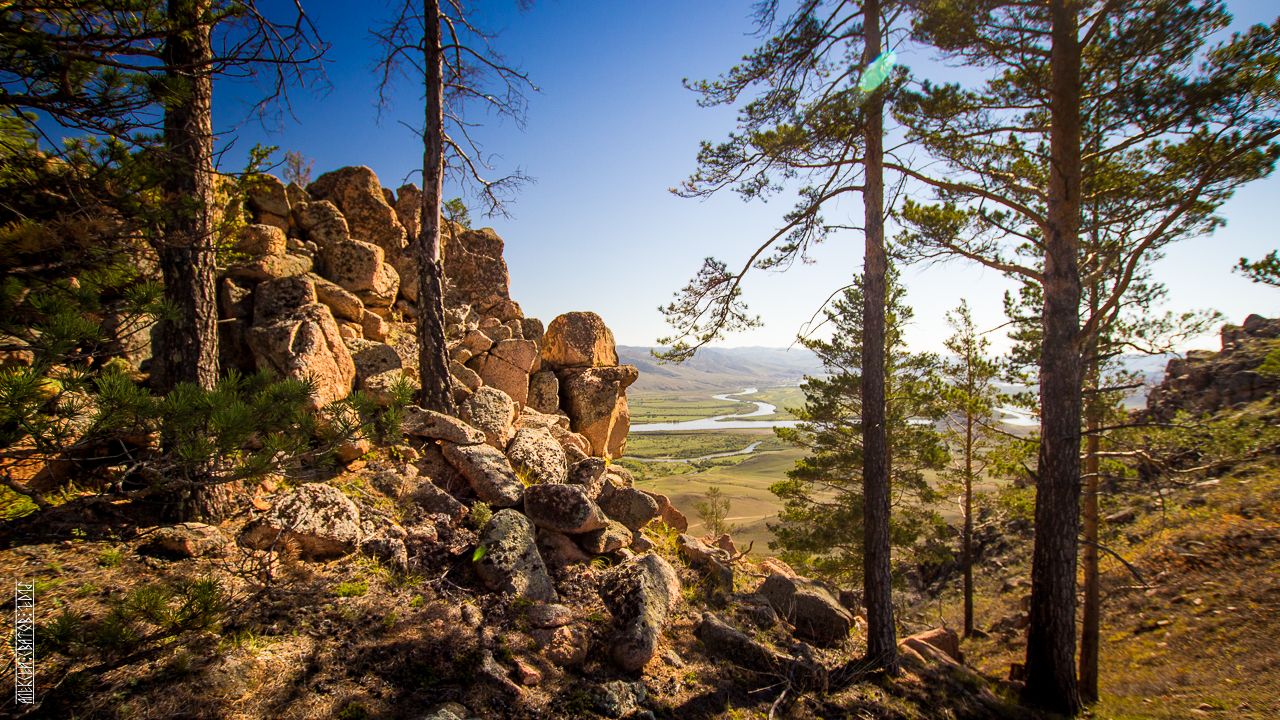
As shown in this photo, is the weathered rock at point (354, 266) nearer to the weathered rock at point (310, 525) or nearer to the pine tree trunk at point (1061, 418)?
the weathered rock at point (310, 525)

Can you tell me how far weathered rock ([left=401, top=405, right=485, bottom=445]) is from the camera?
21.0 feet

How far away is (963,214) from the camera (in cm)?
686

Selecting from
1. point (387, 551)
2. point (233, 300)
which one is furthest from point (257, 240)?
point (387, 551)

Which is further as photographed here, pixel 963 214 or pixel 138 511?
pixel 963 214

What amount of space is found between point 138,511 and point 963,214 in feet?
33.5

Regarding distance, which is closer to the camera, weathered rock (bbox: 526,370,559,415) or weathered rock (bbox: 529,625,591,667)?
weathered rock (bbox: 529,625,591,667)

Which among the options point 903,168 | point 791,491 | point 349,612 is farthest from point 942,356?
point 349,612

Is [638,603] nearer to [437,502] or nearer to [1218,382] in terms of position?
[437,502]

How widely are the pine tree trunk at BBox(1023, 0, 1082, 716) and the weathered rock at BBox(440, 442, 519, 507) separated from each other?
7.09 meters

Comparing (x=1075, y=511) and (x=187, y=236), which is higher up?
(x=187, y=236)

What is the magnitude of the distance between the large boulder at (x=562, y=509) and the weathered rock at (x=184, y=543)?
293cm

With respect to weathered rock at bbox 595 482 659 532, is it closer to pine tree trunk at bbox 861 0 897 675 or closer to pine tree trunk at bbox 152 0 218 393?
pine tree trunk at bbox 861 0 897 675

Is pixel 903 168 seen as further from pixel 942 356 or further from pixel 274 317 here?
pixel 942 356

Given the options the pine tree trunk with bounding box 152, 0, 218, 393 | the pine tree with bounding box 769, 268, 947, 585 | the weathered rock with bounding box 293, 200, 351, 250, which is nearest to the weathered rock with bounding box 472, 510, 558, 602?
the pine tree trunk with bounding box 152, 0, 218, 393
